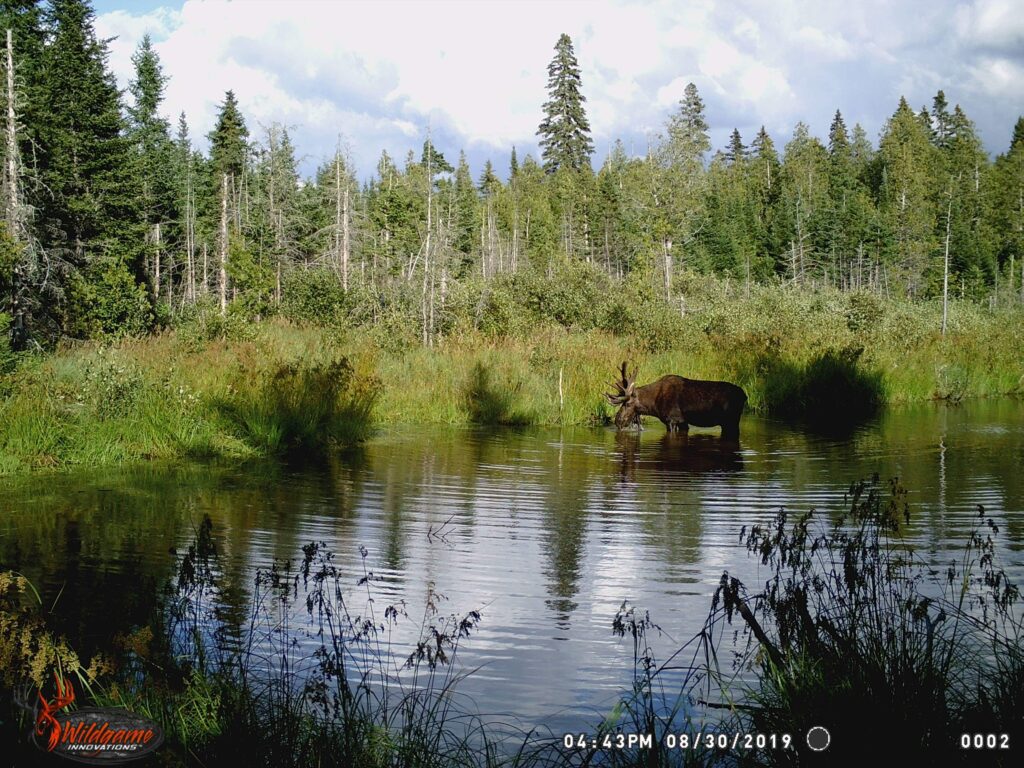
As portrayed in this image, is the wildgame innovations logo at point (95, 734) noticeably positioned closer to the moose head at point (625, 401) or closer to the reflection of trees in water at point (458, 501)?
the reflection of trees in water at point (458, 501)

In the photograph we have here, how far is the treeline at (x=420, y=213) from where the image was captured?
31.8 m

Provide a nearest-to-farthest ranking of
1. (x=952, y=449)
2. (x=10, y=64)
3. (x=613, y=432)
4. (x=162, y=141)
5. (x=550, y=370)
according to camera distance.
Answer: (x=952, y=449)
(x=613, y=432)
(x=550, y=370)
(x=10, y=64)
(x=162, y=141)

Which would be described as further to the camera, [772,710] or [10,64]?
[10,64]

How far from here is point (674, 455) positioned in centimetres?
1462

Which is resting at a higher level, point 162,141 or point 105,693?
point 162,141

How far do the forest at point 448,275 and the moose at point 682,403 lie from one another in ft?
7.60

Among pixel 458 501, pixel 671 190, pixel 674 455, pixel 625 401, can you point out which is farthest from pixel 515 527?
pixel 671 190

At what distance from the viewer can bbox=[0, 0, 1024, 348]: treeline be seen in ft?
104

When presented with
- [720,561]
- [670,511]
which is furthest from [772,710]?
[670,511]

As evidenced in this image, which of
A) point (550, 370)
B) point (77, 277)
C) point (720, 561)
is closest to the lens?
point (720, 561)

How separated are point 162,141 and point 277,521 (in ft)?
188

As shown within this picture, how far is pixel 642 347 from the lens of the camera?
24.2 m

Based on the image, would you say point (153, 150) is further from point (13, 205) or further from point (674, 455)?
point (674, 455)

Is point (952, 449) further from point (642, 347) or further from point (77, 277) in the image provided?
point (77, 277)
